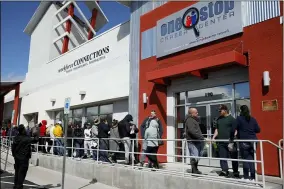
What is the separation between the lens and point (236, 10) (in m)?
8.40

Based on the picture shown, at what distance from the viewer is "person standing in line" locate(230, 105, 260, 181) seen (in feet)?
19.7

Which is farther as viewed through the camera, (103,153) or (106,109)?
(106,109)

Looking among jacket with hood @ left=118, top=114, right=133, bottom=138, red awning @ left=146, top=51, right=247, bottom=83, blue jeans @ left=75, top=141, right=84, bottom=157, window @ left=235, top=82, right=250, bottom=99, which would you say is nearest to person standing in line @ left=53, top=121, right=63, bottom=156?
blue jeans @ left=75, top=141, right=84, bottom=157

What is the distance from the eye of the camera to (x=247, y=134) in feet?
20.2

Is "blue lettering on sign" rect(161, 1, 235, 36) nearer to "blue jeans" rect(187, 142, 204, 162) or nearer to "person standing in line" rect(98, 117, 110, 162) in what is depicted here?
"person standing in line" rect(98, 117, 110, 162)

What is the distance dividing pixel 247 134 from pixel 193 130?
1.26 metres

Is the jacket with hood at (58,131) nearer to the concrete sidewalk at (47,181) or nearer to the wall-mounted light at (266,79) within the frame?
the concrete sidewalk at (47,181)

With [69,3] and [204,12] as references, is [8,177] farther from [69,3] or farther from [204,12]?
[69,3]

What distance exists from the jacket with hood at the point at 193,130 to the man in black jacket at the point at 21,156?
167 inches

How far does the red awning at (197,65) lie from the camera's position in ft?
26.2

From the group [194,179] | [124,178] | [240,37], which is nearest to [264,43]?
[240,37]

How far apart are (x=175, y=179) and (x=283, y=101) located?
322 cm

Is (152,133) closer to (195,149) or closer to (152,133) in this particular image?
(152,133)

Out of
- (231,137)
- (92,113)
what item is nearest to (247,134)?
(231,137)
